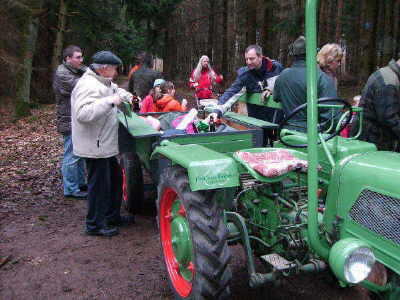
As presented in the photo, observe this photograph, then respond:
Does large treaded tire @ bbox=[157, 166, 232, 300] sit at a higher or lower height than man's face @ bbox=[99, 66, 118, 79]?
lower

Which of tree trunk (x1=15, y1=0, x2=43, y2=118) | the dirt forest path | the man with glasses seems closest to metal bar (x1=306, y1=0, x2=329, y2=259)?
the dirt forest path

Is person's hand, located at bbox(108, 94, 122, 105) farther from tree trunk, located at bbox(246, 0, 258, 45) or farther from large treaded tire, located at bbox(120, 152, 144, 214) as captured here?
tree trunk, located at bbox(246, 0, 258, 45)

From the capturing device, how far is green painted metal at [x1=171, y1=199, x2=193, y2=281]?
2.99 m

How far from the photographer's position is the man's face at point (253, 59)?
527 cm

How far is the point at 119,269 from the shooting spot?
12.5 feet

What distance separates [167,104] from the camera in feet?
21.1

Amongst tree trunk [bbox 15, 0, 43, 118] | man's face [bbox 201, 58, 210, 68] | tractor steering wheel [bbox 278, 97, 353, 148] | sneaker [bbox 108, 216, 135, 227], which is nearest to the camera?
tractor steering wheel [bbox 278, 97, 353, 148]

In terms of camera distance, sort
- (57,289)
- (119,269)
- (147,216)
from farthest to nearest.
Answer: (147,216) → (119,269) → (57,289)

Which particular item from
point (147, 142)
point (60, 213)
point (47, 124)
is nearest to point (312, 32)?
point (147, 142)

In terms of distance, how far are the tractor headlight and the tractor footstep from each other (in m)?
0.51

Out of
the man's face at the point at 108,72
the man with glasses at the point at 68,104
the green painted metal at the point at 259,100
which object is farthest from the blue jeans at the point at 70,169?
the green painted metal at the point at 259,100

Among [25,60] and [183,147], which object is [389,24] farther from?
[183,147]

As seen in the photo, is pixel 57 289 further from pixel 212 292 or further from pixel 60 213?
pixel 60 213

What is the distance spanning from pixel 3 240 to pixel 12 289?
1154 mm
